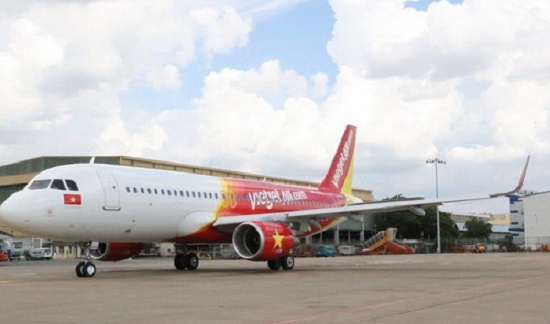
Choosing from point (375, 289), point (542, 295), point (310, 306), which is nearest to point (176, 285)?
point (375, 289)

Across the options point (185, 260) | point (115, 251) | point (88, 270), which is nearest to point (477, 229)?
point (185, 260)

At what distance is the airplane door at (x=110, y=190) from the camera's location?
77.5ft

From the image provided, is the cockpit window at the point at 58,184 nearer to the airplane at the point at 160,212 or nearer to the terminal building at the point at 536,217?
the airplane at the point at 160,212

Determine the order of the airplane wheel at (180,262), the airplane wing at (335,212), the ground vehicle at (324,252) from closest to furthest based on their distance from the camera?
the airplane wing at (335,212), the airplane wheel at (180,262), the ground vehicle at (324,252)

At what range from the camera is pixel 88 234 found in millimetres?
23266

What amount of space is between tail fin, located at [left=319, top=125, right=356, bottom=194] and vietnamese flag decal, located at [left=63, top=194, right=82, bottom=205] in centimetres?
1723

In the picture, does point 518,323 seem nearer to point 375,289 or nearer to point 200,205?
point 375,289

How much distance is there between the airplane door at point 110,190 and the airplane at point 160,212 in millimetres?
35

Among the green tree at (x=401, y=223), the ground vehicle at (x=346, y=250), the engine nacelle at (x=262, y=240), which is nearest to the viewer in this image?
the engine nacelle at (x=262, y=240)

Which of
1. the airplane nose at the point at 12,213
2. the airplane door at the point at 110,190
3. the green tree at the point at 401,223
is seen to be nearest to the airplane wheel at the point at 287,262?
the airplane door at the point at 110,190

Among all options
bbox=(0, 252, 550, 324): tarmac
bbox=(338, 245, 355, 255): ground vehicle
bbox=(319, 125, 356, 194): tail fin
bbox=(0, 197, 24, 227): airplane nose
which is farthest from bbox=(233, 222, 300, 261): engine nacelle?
bbox=(338, 245, 355, 255): ground vehicle

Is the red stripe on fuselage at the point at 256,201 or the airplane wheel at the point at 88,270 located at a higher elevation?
the red stripe on fuselage at the point at 256,201

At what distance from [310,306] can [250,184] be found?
18815 millimetres

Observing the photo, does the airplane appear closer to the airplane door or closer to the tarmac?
the airplane door
